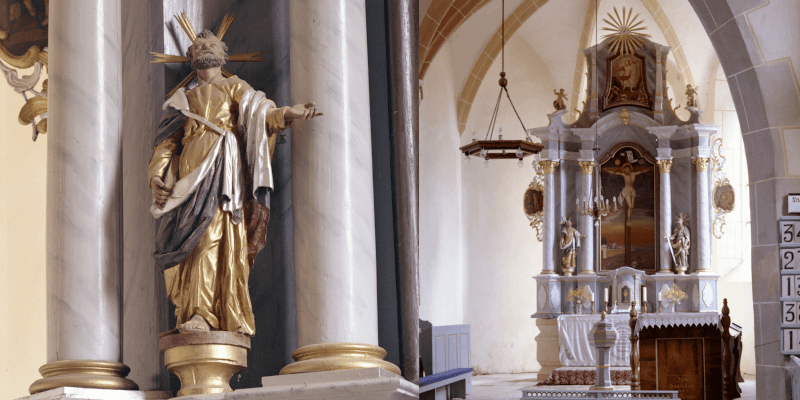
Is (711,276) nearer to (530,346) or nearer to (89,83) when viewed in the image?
(530,346)

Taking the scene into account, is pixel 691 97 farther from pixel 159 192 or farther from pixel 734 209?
pixel 159 192

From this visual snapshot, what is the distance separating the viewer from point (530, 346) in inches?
619

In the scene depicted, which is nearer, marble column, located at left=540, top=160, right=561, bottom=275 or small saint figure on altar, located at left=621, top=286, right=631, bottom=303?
small saint figure on altar, located at left=621, top=286, right=631, bottom=303

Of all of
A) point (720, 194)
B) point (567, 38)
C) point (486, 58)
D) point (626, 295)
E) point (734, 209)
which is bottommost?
point (626, 295)

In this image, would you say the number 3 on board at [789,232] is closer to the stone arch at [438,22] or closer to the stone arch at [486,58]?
the stone arch at [438,22]

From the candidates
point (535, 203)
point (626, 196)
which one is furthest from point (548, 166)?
point (626, 196)

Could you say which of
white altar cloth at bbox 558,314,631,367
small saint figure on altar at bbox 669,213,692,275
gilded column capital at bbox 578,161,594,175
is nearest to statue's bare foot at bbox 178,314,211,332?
white altar cloth at bbox 558,314,631,367

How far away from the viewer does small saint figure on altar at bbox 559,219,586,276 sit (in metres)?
13.9

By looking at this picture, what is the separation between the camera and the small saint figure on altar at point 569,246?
13.9 meters

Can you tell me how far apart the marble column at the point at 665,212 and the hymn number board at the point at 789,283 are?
Result: 28.2 feet

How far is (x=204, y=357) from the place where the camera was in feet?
10.3

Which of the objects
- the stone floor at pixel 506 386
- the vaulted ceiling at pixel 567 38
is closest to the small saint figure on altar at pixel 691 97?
the vaulted ceiling at pixel 567 38

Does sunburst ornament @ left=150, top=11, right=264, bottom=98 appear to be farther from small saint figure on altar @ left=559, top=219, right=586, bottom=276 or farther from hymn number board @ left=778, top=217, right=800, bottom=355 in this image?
small saint figure on altar @ left=559, top=219, right=586, bottom=276

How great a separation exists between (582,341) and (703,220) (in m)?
3.04
